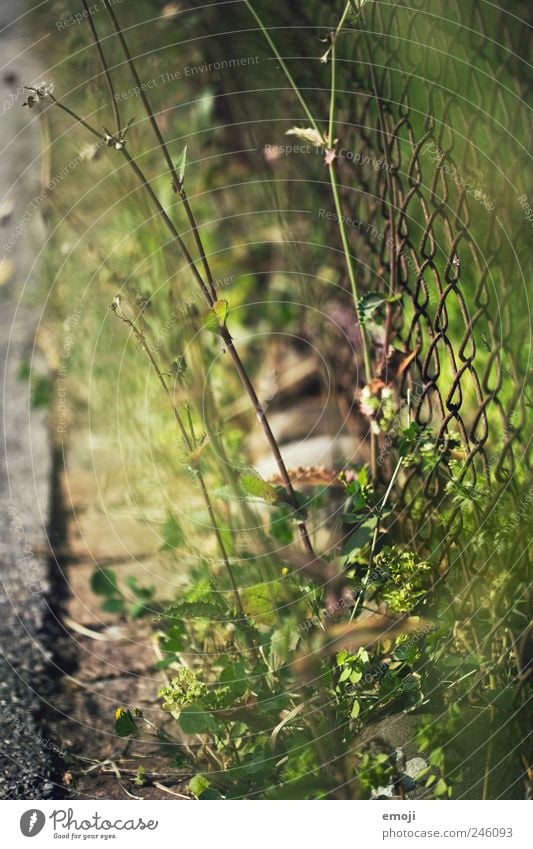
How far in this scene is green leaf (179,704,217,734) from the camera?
38.8 inches

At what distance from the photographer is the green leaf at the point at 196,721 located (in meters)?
0.99

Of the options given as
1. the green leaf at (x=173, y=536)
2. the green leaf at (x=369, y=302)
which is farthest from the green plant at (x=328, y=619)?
the green leaf at (x=173, y=536)

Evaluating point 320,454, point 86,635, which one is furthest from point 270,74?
point 86,635

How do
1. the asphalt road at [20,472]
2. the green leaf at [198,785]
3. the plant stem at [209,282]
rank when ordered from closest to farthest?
the plant stem at [209,282]
the green leaf at [198,785]
the asphalt road at [20,472]

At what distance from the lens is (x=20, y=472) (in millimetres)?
1735

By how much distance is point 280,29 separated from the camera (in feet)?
4.30

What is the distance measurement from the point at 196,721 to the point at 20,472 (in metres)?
0.87

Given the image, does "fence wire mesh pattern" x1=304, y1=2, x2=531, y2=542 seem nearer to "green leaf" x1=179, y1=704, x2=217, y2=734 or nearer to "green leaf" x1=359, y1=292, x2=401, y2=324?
"green leaf" x1=359, y1=292, x2=401, y2=324

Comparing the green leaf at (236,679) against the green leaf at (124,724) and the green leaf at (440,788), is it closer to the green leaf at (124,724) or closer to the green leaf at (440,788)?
the green leaf at (124,724)

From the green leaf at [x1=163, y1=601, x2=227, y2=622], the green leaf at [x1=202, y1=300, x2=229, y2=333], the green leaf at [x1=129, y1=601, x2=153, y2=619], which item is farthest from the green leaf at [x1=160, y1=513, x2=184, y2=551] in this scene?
the green leaf at [x1=202, y1=300, x2=229, y2=333]

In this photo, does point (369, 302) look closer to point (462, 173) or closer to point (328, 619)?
point (462, 173)

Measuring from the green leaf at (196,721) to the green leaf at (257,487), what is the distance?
0.79ft

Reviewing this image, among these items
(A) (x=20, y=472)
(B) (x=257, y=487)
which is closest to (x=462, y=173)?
(B) (x=257, y=487)

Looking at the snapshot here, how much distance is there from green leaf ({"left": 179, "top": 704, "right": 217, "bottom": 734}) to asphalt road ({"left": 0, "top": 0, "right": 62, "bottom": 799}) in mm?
236
